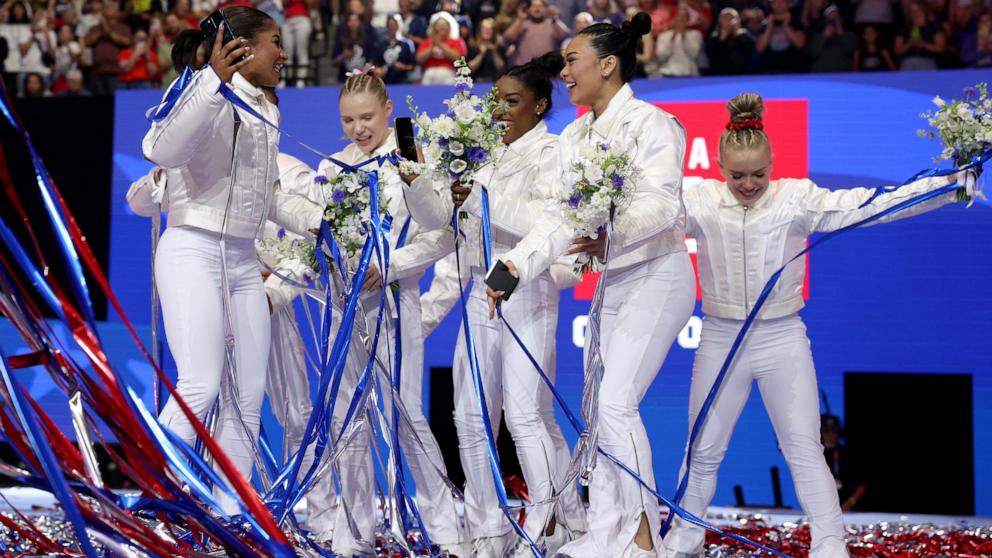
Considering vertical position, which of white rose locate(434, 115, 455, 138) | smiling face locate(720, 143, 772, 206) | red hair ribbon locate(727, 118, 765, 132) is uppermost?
white rose locate(434, 115, 455, 138)

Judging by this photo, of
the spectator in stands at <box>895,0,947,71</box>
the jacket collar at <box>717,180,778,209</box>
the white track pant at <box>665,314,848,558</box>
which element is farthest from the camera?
the spectator in stands at <box>895,0,947,71</box>

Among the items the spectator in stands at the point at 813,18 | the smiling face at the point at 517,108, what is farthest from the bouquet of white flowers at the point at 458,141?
the spectator in stands at the point at 813,18

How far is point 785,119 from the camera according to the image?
22.1ft

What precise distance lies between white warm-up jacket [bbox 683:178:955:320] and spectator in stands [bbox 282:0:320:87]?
4.38 m

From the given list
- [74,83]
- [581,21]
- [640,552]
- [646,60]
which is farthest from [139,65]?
[640,552]

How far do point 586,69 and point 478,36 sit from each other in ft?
12.6

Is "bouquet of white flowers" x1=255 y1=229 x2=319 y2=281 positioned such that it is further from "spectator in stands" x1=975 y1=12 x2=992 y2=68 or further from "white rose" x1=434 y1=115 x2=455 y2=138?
"spectator in stands" x1=975 y1=12 x2=992 y2=68

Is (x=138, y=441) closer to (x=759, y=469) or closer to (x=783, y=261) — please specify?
(x=783, y=261)

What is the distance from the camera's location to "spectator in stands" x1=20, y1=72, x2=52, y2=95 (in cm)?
844

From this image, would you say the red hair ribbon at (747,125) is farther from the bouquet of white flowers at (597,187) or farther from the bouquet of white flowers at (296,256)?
the bouquet of white flowers at (296,256)

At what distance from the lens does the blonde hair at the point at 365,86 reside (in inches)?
181

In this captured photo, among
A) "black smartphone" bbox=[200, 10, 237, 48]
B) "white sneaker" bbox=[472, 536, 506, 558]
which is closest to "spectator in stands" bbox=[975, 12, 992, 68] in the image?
"white sneaker" bbox=[472, 536, 506, 558]

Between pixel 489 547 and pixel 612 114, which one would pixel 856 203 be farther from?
pixel 489 547

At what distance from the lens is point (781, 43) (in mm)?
7184
